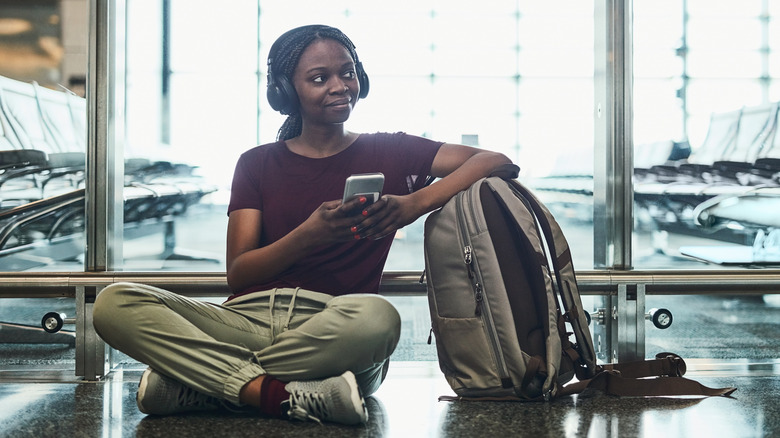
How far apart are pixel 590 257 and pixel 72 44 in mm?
2022

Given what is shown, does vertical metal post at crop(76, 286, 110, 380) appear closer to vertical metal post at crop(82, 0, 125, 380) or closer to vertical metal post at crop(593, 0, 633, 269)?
vertical metal post at crop(82, 0, 125, 380)

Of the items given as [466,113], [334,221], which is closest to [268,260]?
[334,221]

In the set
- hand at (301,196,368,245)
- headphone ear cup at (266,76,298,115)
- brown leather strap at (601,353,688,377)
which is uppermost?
headphone ear cup at (266,76,298,115)

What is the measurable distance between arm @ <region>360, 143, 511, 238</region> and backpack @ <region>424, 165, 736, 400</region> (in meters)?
0.04

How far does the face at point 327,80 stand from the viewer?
7.16 ft

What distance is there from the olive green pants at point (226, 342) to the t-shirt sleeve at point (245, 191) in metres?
0.35

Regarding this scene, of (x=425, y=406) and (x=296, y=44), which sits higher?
(x=296, y=44)

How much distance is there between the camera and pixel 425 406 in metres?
2.18

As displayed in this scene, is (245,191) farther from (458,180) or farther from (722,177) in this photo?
(722,177)

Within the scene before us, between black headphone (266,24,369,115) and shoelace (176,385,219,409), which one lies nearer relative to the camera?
shoelace (176,385,219,409)

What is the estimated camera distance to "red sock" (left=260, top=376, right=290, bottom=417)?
74.7 inches

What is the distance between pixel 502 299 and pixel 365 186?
0.48 metres

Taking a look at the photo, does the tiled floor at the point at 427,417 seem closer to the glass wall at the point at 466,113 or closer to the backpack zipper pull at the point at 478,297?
the backpack zipper pull at the point at 478,297

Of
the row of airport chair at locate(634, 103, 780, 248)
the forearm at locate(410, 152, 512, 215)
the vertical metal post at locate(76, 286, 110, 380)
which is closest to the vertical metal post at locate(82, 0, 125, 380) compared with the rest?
the vertical metal post at locate(76, 286, 110, 380)
